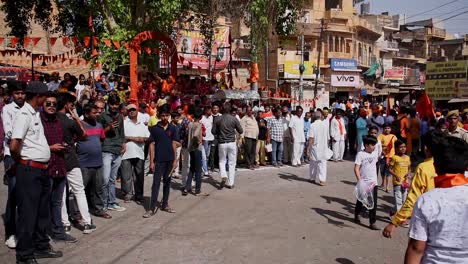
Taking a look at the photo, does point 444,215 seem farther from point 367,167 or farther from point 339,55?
point 339,55

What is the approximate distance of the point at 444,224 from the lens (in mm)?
2891

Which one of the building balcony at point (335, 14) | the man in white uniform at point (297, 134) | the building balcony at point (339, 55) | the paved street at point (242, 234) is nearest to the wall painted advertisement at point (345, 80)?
the building balcony at point (339, 55)

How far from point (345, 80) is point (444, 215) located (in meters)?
44.5

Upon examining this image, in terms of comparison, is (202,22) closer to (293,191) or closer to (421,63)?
(293,191)

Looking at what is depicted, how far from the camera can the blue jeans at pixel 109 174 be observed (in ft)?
25.9

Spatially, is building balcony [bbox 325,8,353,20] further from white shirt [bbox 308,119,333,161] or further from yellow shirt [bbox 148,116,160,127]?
yellow shirt [bbox 148,116,160,127]

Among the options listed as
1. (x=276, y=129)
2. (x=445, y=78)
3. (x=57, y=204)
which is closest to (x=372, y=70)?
(x=445, y=78)

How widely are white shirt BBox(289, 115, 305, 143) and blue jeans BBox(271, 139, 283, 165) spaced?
0.50 metres

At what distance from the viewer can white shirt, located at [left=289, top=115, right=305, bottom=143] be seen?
14.3 metres

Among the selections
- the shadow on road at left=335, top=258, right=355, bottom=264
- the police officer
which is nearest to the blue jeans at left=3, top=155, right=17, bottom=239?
the police officer

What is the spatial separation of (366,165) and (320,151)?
11.7 feet

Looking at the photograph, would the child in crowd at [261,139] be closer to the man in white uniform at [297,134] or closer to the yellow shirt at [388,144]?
the man in white uniform at [297,134]

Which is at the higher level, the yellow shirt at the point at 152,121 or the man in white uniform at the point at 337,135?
the yellow shirt at the point at 152,121

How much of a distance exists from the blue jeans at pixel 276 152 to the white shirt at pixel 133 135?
19.6 feet
